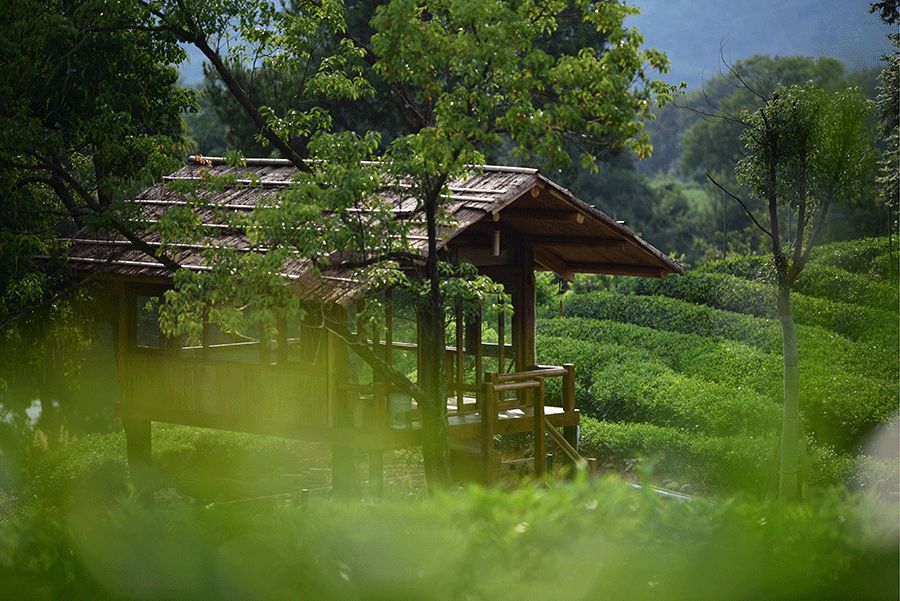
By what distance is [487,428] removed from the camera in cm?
1298

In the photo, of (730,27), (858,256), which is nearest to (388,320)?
(858,256)

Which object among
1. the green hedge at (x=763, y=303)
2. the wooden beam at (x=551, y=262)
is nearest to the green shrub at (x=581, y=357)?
the wooden beam at (x=551, y=262)

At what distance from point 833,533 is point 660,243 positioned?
44533mm

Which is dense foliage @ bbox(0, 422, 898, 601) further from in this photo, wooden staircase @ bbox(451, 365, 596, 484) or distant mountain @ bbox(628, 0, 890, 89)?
distant mountain @ bbox(628, 0, 890, 89)

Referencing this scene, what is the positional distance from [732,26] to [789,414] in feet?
272

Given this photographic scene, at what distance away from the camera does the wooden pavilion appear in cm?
1268

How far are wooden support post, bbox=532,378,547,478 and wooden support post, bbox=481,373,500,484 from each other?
67 cm

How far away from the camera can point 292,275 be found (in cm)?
1145

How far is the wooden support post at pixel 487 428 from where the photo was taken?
42.4 feet

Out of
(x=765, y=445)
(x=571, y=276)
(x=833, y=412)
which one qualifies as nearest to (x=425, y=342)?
(x=571, y=276)

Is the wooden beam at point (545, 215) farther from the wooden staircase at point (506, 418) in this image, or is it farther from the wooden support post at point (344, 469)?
the wooden support post at point (344, 469)

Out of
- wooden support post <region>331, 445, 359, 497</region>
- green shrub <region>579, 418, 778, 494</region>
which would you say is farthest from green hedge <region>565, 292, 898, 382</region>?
wooden support post <region>331, 445, 359, 497</region>

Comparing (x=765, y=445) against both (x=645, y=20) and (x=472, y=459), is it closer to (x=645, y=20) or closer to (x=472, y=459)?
(x=472, y=459)

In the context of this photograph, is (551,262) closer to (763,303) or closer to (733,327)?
(733,327)
